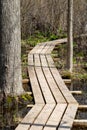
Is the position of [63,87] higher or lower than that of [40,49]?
lower

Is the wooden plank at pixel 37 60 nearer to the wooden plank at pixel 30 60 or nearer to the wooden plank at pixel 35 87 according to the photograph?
the wooden plank at pixel 30 60

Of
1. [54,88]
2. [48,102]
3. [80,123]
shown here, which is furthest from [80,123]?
[54,88]

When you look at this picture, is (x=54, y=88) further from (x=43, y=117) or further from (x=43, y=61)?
(x=43, y=61)

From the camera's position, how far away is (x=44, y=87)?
6.66 meters

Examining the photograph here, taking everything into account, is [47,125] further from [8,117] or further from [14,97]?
[14,97]

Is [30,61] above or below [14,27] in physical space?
below

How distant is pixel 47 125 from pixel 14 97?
151 centimetres

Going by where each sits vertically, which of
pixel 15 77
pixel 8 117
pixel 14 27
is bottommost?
pixel 8 117

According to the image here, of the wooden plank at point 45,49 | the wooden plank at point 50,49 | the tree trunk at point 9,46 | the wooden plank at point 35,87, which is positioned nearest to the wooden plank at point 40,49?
the wooden plank at point 45,49

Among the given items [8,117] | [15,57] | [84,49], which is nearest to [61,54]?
[84,49]

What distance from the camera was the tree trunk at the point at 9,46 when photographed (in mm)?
6027

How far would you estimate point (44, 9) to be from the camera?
15.2 metres

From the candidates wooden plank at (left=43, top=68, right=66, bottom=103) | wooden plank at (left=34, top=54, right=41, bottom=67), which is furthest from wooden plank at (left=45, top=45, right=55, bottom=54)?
wooden plank at (left=43, top=68, right=66, bottom=103)

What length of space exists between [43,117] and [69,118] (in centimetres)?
36
